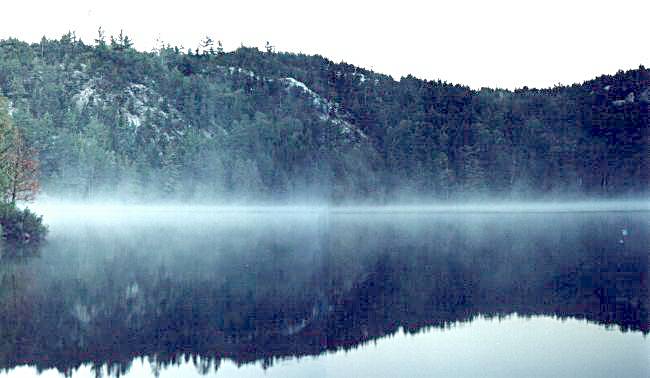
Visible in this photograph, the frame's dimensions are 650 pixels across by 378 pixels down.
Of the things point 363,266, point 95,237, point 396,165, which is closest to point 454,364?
point 363,266

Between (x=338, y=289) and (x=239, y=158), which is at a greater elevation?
(x=239, y=158)

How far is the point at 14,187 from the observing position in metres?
56.1

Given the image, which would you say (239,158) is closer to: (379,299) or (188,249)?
(188,249)

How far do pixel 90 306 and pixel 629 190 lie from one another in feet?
619

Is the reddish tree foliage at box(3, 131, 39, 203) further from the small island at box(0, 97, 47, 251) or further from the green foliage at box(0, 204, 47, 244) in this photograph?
the green foliage at box(0, 204, 47, 244)

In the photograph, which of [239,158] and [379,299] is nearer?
[379,299]

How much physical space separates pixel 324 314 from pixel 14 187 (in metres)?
40.9

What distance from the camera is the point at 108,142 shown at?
171125mm

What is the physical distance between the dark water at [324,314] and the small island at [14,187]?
737 centimetres

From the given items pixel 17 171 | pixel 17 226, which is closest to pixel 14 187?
pixel 17 171

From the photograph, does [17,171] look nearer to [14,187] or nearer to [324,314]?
[14,187]

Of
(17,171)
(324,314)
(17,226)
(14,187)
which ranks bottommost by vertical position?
(324,314)


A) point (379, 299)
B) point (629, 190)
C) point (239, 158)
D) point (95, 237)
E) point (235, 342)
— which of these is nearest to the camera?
point (235, 342)

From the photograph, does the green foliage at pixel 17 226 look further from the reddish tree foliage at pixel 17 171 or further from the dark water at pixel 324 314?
the dark water at pixel 324 314
